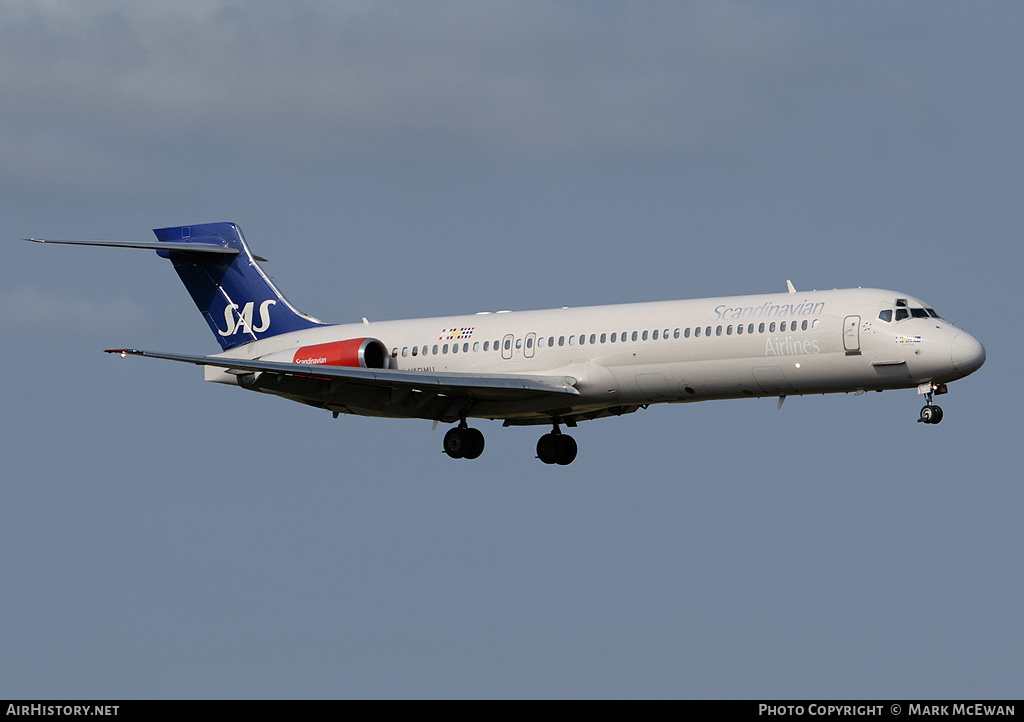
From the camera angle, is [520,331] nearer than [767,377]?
No

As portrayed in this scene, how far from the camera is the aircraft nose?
33.7 m

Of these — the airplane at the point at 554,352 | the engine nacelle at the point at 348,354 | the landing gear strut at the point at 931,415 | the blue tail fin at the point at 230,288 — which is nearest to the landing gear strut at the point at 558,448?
the airplane at the point at 554,352

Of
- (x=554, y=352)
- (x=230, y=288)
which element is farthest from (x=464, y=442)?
(x=230, y=288)

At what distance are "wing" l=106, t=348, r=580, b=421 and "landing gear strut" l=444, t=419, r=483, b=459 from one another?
35 cm

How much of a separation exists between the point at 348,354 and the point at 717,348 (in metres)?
9.56

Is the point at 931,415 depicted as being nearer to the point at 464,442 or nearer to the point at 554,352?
the point at 554,352

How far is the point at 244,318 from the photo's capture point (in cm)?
4394

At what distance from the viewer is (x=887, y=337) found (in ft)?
112

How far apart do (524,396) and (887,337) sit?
28.0 feet

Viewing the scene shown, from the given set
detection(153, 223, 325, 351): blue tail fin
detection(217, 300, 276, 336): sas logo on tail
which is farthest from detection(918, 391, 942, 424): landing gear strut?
detection(217, 300, 276, 336): sas logo on tail

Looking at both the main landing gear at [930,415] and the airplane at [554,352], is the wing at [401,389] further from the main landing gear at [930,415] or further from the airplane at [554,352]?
the main landing gear at [930,415]
